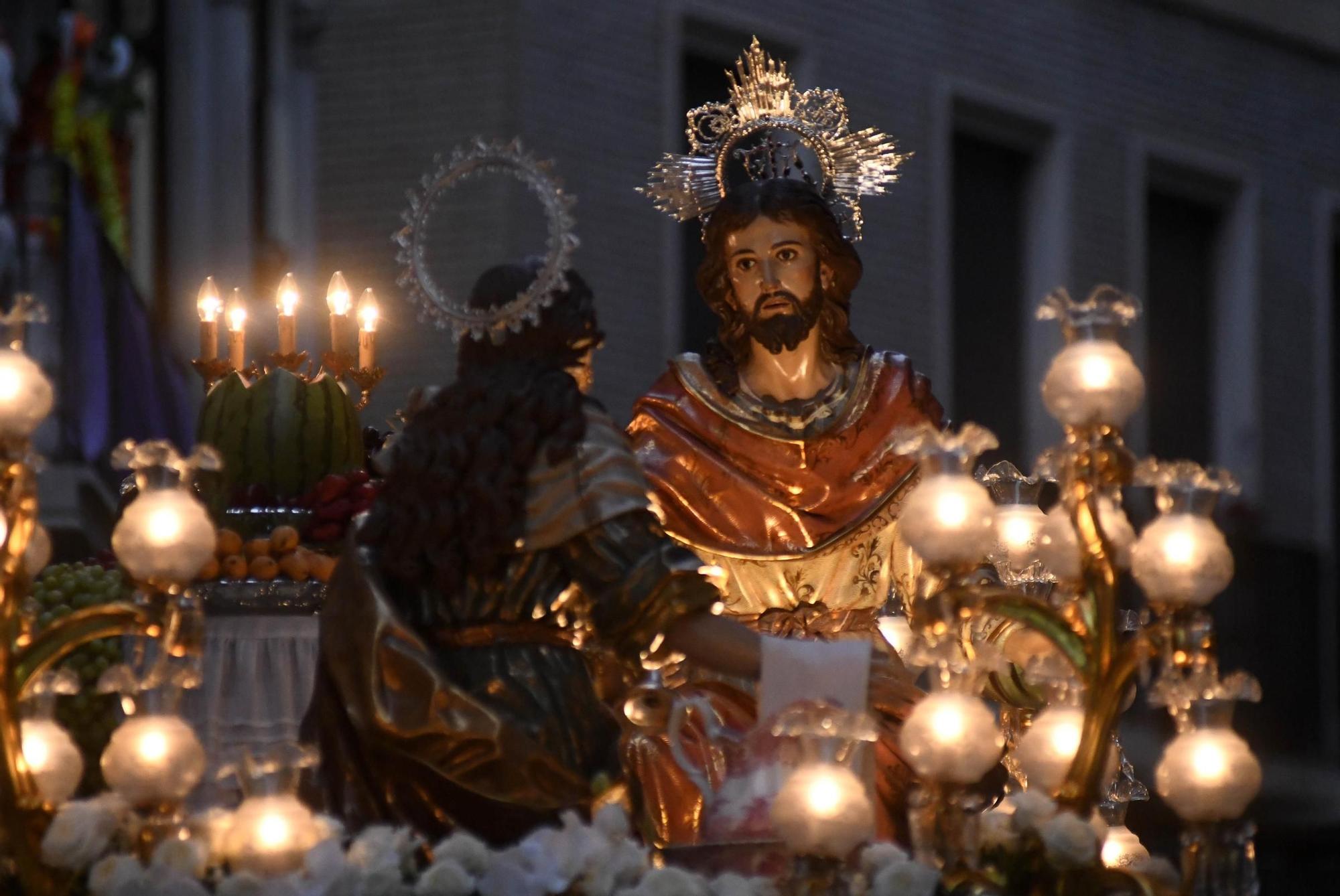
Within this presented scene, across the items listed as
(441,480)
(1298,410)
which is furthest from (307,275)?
(441,480)

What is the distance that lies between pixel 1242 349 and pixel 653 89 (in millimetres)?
4179

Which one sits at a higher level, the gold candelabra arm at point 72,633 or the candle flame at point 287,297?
the candle flame at point 287,297

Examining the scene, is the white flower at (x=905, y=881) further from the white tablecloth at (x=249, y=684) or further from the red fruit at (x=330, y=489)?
the red fruit at (x=330, y=489)

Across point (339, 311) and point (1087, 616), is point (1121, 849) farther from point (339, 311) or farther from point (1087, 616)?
point (339, 311)

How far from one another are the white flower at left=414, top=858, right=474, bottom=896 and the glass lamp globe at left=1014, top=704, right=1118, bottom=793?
1194 millimetres

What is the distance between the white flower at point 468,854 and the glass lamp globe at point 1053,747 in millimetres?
1121

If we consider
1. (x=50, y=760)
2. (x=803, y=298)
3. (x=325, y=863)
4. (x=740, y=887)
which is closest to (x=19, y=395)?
(x=50, y=760)

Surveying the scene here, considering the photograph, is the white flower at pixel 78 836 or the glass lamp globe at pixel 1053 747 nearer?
the white flower at pixel 78 836

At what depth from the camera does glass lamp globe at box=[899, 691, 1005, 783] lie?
6.61m

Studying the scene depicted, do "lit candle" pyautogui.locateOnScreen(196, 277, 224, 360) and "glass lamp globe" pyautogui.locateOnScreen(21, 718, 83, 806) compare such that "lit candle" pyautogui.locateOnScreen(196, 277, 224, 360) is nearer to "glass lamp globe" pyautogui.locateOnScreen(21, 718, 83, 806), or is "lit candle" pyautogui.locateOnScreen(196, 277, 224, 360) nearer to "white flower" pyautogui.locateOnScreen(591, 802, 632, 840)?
"glass lamp globe" pyautogui.locateOnScreen(21, 718, 83, 806)

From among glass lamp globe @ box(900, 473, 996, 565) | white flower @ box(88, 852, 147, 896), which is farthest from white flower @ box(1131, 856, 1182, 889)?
white flower @ box(88, 852, 147, 896)

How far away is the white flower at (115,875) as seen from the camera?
638 centimetres

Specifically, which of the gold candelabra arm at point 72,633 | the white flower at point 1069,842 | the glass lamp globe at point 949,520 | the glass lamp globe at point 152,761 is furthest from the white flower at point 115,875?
the white flower at point 1069,842

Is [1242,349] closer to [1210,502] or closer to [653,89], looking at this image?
[653,89]
